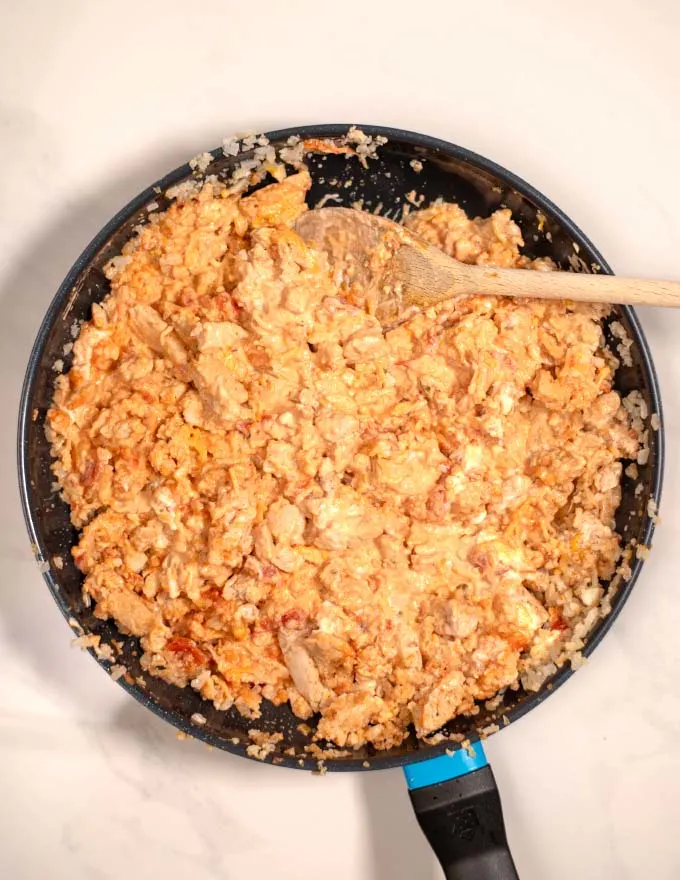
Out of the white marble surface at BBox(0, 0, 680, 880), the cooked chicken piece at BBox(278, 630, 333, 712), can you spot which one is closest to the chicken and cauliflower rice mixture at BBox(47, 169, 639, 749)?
the cooked chicken piece at BBox(278, 630, 333, 712)

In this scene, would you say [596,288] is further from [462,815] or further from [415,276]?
[462,815]

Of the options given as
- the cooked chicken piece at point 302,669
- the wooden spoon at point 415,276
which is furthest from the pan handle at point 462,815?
the wooden spoon at point 415,276

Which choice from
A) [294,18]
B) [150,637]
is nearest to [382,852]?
Result: [150,637]

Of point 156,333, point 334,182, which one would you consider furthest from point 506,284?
point 156,333

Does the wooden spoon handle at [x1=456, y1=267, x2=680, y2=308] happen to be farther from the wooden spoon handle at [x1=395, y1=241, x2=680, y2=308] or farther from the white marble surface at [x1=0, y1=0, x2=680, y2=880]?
the white marble surface at [x1=0, y1=0, x2=680, y2=880]

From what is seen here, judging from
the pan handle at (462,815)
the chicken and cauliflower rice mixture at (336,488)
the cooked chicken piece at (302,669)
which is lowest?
the pan handle at (462,815)

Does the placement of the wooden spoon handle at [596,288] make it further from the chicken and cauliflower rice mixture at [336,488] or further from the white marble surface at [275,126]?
the white marble surface at [275,126]
